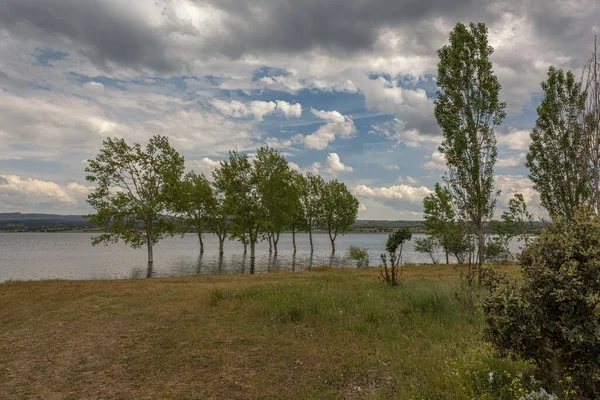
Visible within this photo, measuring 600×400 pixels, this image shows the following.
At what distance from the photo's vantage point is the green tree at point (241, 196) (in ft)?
132

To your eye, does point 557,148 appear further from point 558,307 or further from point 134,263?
point 134,263

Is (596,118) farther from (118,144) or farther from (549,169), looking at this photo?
(118,144)

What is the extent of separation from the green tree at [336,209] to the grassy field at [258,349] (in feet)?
183

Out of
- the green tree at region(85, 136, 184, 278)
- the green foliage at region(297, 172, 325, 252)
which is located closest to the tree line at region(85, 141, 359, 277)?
the green tree at region(85, 136, 184, 278)

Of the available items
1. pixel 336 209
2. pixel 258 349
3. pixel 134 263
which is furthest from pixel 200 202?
pixel 258 349

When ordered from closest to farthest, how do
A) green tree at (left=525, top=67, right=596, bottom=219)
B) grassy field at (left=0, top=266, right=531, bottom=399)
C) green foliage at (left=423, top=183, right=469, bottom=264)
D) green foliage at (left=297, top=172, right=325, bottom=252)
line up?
1. grassy field at (left=0, top=266, right=531, bottom=399)
2. green tree at (left=525, top=67, right=596, bottom=219)
3. green foliage at (left=423, top=183, right=469, bottom=264)
4. green foliage at (left=297, top=172, right=325, bottom=252)

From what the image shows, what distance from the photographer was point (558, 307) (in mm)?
5004

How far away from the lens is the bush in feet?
15.4

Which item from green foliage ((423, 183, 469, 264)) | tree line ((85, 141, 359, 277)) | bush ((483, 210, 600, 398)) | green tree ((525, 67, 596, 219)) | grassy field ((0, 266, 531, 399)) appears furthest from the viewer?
green foliage ((423, 183, 469, 264))

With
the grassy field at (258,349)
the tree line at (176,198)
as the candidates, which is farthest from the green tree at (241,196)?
the grassy field at (258,349)

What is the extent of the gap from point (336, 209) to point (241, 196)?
34.8 meters

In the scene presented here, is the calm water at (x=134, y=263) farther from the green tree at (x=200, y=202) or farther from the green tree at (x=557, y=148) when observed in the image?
the green tree at (x=557, y=148)

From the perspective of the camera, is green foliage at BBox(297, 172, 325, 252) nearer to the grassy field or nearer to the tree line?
the tree line

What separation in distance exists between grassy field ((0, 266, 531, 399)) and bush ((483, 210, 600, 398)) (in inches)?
28.5
